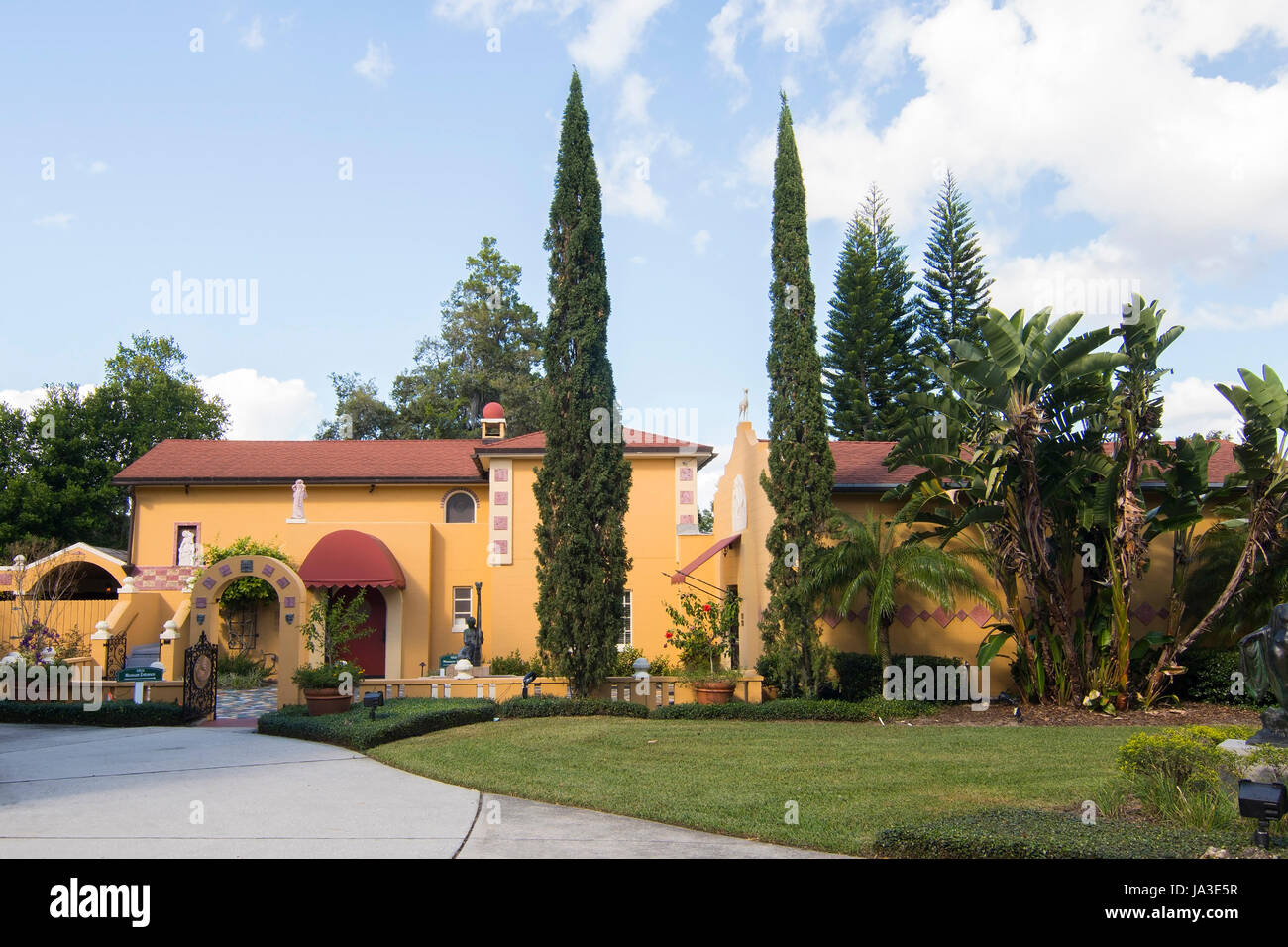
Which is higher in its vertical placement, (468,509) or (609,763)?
(468,509)

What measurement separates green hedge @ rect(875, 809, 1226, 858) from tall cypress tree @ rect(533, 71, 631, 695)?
963cm

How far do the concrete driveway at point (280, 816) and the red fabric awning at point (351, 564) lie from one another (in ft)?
33.0

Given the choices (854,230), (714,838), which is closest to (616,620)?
(714,838)

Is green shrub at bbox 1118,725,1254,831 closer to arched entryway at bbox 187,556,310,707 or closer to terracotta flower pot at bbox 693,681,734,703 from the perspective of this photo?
terracotta flower pot at bbox 693,681,734,703

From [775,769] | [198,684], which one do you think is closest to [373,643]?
[198,684]

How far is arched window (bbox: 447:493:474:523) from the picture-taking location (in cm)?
2577

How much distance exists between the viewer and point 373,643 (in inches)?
942

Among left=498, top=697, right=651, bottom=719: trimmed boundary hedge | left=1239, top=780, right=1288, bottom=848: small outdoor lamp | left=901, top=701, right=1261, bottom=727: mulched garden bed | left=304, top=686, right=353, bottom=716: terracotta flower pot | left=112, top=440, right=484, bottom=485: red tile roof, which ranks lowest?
left=901, top=701, right=1261, bottom=727: mulched garden bed

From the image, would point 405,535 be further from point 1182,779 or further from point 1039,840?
point 1039,840

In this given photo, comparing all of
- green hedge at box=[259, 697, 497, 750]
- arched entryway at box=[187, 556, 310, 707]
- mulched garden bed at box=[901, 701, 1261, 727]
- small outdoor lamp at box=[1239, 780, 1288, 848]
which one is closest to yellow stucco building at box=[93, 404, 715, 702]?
arched entryway at box=[187, 556, 310, 707]

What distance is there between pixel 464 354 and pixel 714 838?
37.6 m

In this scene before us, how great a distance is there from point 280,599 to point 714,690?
7645mm
